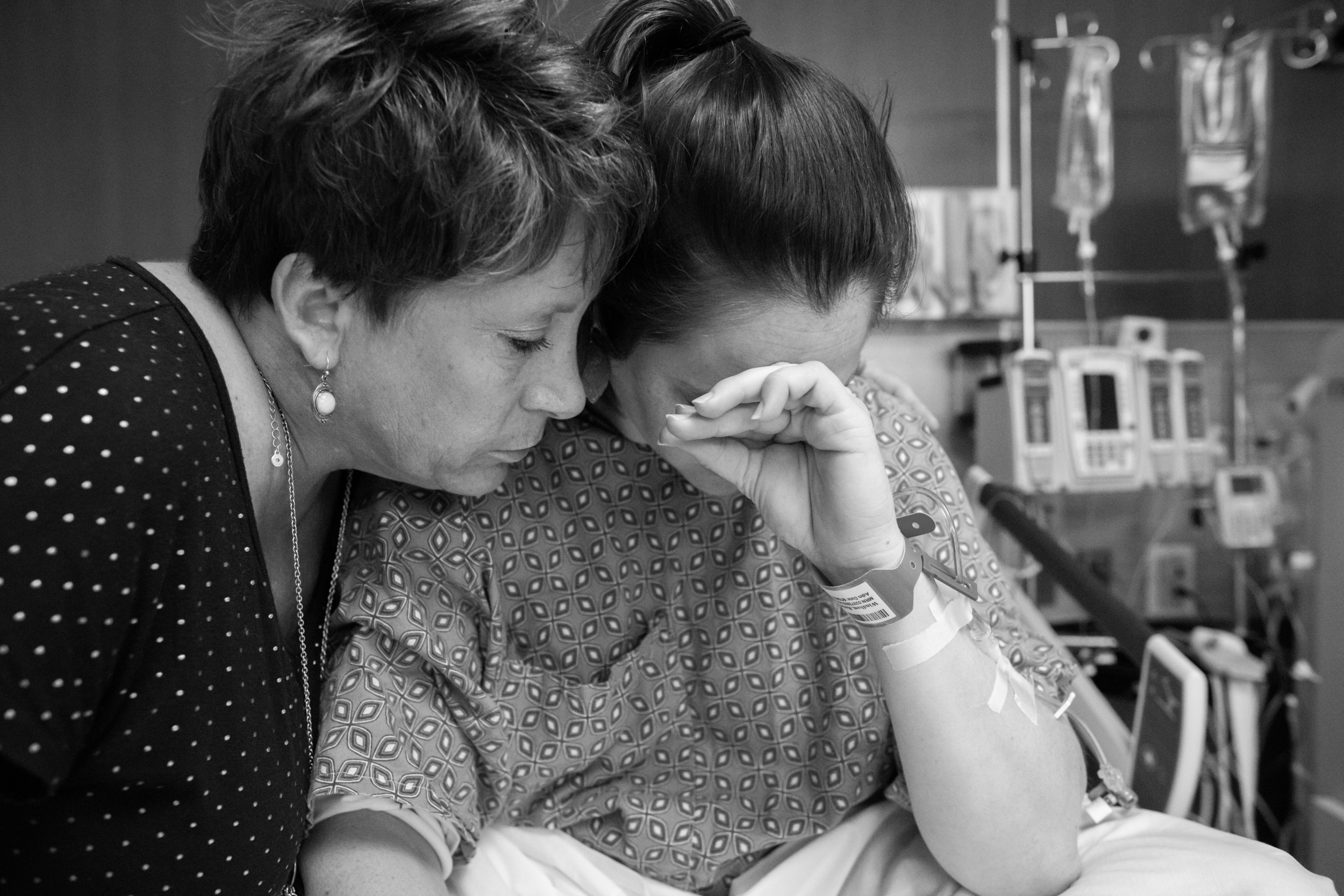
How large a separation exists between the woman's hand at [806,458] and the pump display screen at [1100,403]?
2.41m

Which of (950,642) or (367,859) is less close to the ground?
(950,642)

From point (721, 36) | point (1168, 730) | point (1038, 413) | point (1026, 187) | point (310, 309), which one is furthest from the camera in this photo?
point (1026, 187)

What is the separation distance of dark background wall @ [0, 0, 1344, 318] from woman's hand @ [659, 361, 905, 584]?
3.01 metres

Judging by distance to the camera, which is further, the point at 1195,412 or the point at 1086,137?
the point at 1086,137

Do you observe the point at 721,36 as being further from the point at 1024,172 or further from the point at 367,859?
the point at 1024,172

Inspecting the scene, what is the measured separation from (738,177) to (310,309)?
41cm

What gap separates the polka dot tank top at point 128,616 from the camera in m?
0.76

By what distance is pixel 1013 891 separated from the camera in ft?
3.60

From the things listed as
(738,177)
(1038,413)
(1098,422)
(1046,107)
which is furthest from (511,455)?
(1046,107)

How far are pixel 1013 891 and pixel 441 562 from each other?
68cm

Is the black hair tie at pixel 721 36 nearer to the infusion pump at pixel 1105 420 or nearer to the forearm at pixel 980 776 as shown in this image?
the forearm at pixel 980 776

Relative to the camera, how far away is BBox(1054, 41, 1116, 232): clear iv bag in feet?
11.4

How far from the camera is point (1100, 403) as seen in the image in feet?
10.8

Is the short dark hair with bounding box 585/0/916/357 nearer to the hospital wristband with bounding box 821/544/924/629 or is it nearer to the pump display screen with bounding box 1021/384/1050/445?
the hospital wristband with bounding box 821/544/924/629
